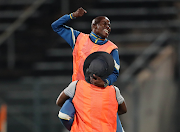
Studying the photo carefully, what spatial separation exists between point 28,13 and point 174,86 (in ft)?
13.3

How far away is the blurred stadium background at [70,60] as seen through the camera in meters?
7.56

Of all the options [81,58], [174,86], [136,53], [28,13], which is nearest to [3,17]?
[28,13]

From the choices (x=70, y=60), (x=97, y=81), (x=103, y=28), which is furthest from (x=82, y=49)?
(x=70, y=60)

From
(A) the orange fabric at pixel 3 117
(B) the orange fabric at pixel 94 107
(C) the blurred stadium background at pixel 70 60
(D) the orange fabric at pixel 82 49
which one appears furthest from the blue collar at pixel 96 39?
(C) the blurred stadium background at pixel 70 60

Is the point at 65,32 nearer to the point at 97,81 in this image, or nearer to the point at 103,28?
the point at 103,28

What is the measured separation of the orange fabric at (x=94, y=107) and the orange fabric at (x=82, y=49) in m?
0.27

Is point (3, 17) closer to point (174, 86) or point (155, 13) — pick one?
point (155, 13)

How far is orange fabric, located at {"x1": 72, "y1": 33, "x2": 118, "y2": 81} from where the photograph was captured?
3.46m

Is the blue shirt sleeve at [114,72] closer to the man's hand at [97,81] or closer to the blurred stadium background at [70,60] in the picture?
the man's hand at [97,81]

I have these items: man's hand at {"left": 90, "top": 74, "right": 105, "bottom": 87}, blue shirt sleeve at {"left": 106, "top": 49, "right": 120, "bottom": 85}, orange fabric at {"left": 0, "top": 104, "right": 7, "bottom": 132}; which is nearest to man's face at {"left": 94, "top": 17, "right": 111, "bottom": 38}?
blue shirt sleeve at {"left": 106, "top": 49, "right": 120, "bottom": 85}

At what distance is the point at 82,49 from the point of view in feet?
11.5

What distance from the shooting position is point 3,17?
31.4ft

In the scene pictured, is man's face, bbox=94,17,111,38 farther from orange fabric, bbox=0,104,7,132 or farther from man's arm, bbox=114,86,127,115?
orange fabric, bbox=0,104,7,132

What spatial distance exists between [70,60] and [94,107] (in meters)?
6.12
